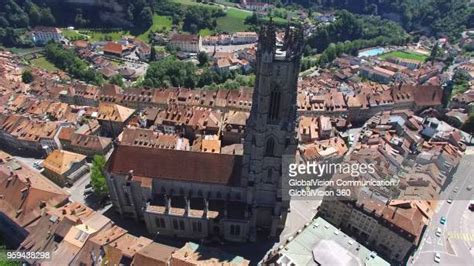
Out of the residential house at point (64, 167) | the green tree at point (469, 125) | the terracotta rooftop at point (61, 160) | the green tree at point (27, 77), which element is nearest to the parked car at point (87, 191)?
the residential house at point (64, 167)

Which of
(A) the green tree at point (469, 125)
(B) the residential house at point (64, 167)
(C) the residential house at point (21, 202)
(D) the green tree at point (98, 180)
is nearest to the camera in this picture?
(C) the residential house at point (21, 202)

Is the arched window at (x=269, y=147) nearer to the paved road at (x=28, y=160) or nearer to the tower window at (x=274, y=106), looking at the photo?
the tower window at (x=274, y=106)

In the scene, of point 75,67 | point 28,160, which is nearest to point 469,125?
point 28,160

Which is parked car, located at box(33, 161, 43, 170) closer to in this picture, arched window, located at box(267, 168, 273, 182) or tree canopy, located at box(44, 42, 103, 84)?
tree canopy, located at box(44, 42, 103, 84)

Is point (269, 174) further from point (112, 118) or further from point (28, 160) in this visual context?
point (28, 160)

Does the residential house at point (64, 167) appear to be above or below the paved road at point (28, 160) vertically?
above

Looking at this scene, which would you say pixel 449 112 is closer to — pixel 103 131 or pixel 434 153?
pixel 434 153

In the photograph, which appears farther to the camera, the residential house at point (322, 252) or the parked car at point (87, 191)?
the parked car at point (87, 191)
